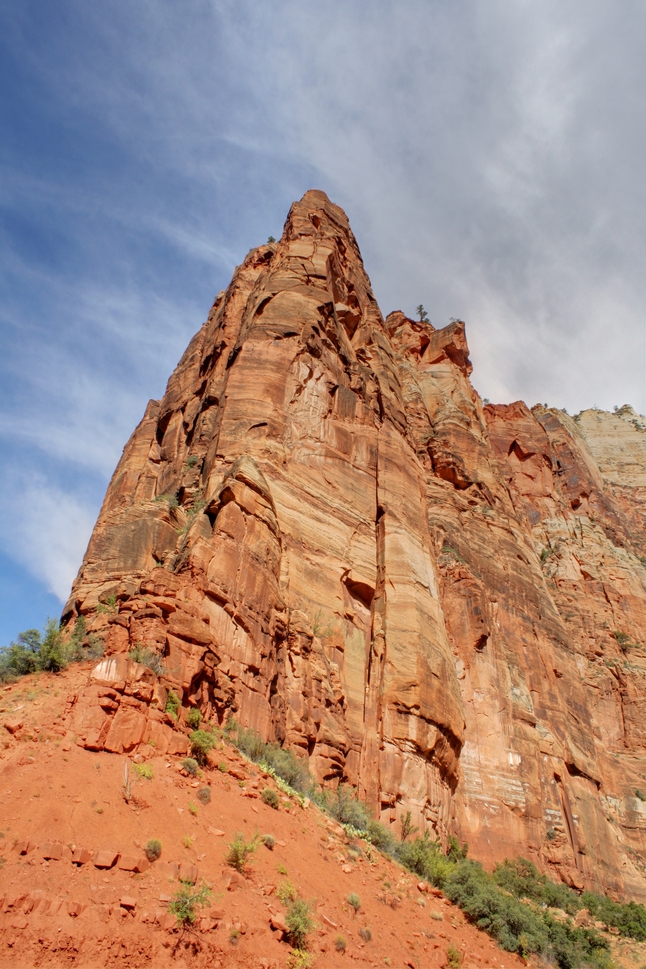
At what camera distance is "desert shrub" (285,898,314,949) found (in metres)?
10.0

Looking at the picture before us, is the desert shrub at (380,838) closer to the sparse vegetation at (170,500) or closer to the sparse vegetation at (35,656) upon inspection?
the sparse vegetation at (35,656)

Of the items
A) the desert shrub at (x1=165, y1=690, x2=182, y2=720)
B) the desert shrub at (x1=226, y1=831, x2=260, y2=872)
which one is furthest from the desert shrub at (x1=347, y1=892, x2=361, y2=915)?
the desert shrub at (x1=165, y1=690, x2=182, y2=720)

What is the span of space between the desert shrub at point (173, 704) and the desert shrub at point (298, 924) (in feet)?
13.5

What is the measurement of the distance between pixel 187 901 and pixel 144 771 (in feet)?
8.60

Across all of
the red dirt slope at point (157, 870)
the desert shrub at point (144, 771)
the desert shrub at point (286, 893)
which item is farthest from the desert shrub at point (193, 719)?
the desert shrub at point (286, 893)

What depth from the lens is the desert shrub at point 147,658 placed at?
1309cm

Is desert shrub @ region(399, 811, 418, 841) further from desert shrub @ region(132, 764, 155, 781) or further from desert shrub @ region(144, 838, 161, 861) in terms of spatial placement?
desert shrub @ region(144, 838, 161, 861)

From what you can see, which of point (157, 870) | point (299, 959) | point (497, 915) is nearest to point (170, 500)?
point (497, 915)

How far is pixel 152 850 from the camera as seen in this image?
387 inches

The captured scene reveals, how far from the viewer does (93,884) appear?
8.91 metres

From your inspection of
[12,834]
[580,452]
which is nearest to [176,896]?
[12,834]

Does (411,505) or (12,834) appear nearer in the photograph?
(12,834)

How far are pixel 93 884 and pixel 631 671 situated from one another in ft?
136

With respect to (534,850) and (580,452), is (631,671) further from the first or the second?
(580,452)
